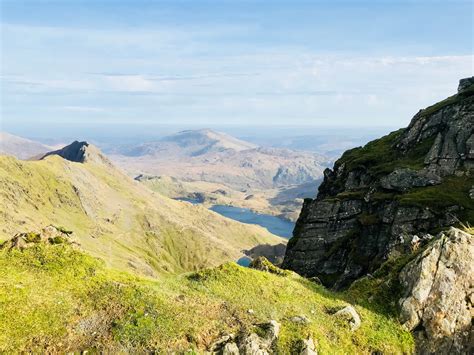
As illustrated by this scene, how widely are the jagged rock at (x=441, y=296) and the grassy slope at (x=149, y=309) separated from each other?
178 centimetres

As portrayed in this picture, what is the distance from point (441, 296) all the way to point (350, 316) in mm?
7391

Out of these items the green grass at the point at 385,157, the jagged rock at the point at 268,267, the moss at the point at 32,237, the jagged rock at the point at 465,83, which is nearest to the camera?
the moss at the point at 32,237

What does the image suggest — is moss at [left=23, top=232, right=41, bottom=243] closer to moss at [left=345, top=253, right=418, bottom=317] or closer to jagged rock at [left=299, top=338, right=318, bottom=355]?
jagged rock at [left=299, top=338, right=318, bottom=355]

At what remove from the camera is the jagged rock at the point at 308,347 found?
24578 millimetres

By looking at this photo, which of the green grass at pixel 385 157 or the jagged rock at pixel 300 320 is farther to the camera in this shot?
the green grass at pixel 385 157

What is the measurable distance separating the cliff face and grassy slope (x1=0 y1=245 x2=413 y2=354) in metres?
32.7

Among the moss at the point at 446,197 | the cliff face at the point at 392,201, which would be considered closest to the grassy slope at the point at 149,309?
the cliff face at the point at 392,201

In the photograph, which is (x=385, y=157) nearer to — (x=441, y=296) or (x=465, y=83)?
(x=465, y=83)

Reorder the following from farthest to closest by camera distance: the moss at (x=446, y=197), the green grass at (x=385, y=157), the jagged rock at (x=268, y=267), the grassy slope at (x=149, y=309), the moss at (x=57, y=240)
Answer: the green grass at (x=385, y=157) → the moss at (x=446, y=197) → the jagged rock at (x=268, y=267) → the moss at (x=57, y=240) → the grassy slope at (x=149, y=309)

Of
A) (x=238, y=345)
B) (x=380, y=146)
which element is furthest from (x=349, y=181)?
(x=238, y=345)

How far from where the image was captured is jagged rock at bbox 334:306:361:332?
28328 mm

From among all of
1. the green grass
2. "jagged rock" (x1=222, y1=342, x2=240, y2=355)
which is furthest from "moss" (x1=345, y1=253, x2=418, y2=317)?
the green grass

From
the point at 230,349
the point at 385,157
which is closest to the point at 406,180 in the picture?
the point at 385,157

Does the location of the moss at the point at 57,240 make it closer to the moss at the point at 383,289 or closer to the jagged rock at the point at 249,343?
the jagged rock at the point at 249,343
